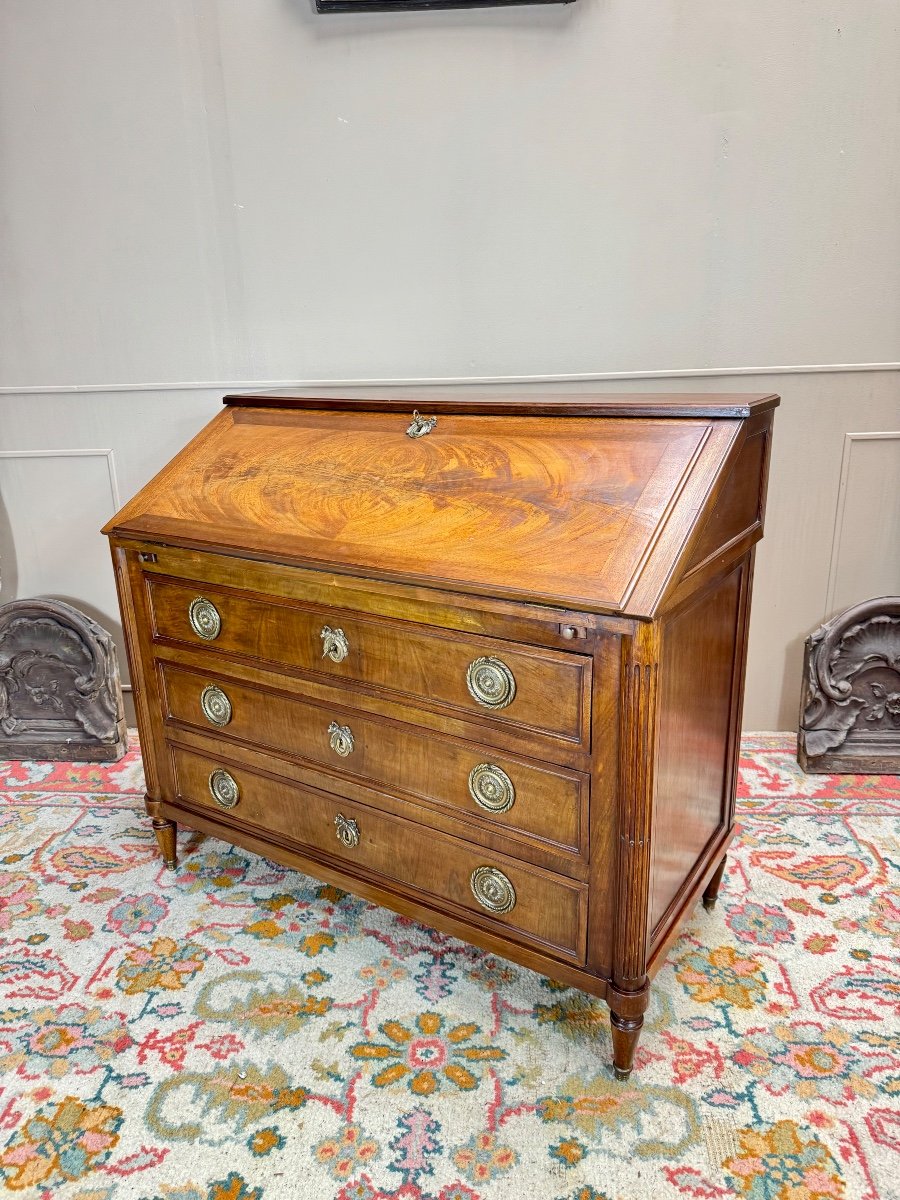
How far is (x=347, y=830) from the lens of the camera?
2021 millimetres

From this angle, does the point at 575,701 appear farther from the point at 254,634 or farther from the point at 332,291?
the point at 332,291

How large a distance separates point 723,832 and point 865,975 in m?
0.43

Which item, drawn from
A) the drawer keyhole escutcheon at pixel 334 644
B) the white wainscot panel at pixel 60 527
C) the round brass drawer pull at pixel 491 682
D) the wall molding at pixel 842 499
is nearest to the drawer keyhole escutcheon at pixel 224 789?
the drawer keyhole escutcheon at pixel 334 644

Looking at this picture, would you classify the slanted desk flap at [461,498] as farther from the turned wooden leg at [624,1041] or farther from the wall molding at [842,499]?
the wall molding at [842,499]

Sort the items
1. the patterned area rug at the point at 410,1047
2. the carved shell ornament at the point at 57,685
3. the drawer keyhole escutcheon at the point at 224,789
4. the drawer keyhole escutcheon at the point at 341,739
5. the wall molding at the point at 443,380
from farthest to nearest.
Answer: the carved shell ornament at the point at 57,685
the wall molding at the point at 443,380
the drawer keyhole escutcheon at the point at 224,789
the drawer keyhole escutcheon at the point at 341,739
the patterned area rug at the point at 410,1047

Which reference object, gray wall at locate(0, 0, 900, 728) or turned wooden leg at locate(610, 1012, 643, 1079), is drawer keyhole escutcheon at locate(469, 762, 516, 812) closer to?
turned wooden leg at locate(610, 1012, 643, 1079)

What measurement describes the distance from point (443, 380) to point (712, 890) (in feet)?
5.72

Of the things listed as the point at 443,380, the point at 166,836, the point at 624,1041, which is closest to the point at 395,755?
the point at 624,1041

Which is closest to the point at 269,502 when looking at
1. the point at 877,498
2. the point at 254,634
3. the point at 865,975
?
the point at 254,634

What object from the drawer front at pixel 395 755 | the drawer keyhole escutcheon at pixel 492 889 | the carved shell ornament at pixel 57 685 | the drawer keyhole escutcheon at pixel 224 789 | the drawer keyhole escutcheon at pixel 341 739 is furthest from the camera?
the carved shell ornament at pixel 57 685

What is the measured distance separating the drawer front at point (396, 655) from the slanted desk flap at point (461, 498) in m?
0.13

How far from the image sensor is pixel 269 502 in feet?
6.72

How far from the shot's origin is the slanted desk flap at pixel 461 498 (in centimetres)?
155

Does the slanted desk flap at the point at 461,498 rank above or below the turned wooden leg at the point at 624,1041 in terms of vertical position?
above
